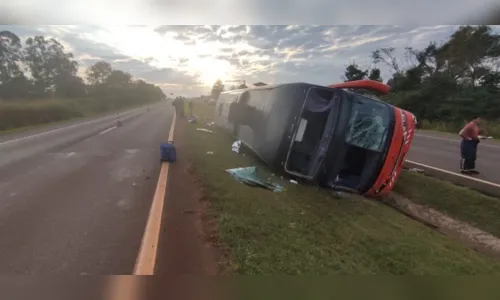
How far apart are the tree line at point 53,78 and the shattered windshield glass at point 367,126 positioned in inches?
116

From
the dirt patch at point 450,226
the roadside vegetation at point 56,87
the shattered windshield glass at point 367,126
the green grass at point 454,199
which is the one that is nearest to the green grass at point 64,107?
the roadside vegetation at point 56,87

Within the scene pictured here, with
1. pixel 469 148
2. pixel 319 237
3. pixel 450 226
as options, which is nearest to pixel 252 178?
pixel 319 237

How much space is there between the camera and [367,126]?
4727 millimetres

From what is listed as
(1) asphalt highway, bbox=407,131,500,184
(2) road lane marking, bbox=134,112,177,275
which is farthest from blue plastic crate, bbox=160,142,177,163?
(1) asphalt highway, bbox=407,131,500,184

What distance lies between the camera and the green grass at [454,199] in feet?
16.4

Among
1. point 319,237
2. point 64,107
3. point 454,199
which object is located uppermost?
point 64,107

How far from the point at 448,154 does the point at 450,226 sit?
4929 millimetres

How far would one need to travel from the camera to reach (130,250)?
2701 millimetres

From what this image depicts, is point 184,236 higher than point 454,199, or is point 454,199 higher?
point 454,199

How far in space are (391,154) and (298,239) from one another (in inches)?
101

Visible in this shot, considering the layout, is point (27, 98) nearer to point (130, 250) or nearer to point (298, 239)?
point (130, 250)

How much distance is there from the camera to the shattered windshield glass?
470 cm

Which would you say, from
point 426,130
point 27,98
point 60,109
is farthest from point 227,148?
point 426,130

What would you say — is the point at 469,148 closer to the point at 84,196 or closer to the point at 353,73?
the point at 353,73
